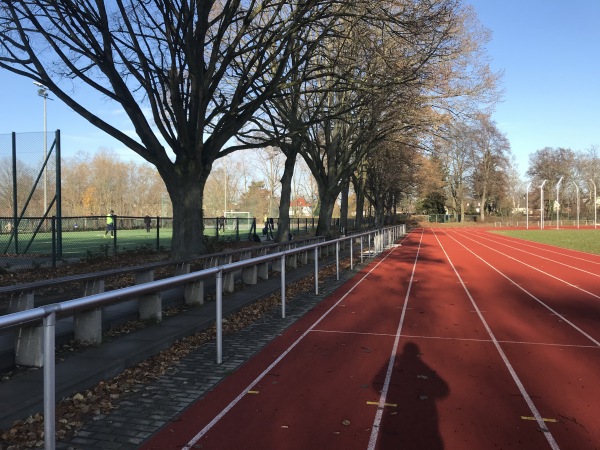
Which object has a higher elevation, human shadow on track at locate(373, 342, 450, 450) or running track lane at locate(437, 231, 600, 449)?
human shadow on track at locate(373, 342, 450, 450)

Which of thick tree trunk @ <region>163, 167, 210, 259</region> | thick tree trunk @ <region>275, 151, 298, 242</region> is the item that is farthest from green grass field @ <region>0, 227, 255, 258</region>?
thick tree trunk @ <region>275, 151, 298, 242</region>

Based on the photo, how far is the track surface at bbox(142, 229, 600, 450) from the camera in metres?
3.75

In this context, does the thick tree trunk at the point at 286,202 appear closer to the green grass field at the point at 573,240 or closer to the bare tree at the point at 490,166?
the green grass field at the point at 573,240

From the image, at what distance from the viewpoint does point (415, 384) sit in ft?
16.1

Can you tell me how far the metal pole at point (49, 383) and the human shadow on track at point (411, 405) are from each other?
234 centimetres

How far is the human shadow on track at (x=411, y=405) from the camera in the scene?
3672 mm

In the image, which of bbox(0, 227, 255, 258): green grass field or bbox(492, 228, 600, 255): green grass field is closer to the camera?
bbox(0, 227, 255, 258): green grass field

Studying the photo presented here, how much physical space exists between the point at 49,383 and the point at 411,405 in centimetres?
302

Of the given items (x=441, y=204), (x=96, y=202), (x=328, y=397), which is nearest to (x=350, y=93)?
(x=328, y=397)

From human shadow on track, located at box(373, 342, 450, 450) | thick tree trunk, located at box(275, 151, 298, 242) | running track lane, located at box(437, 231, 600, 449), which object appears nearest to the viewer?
human shadow on track, located at box(373, 342, 450, 450)

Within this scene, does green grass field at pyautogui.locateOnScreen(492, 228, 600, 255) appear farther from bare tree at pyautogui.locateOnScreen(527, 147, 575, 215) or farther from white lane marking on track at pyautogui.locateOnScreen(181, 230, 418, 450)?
bare tree at pyautogui.locateOnScreen(527, 147, 575, 215)

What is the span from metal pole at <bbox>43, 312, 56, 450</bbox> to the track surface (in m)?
0.68

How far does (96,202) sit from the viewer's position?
6362 cm

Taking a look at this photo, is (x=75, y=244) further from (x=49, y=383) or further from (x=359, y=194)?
(x=359, y=194)
